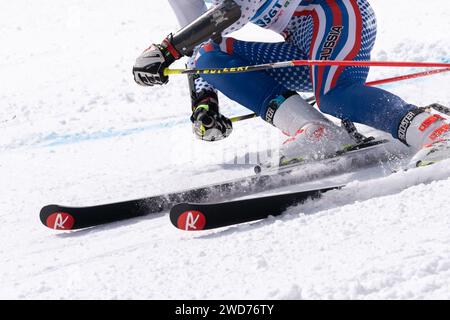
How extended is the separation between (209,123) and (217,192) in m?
0.64

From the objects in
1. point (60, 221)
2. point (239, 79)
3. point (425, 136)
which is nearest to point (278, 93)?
point (239, 79)

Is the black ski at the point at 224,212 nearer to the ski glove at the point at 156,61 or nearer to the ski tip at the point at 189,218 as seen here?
the ski tip at the point at 189,218

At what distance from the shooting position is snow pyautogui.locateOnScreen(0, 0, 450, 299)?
6.49 ft

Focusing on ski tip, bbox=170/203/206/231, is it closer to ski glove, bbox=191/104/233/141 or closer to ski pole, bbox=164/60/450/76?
ski pole, bbox=164/60/450/76

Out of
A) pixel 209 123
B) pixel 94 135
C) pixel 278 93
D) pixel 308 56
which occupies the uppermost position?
pixel 308 56

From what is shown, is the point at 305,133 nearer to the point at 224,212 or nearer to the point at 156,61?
the point at 156,61

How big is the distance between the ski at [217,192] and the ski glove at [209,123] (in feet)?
1.80

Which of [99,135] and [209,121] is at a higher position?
[209,121]

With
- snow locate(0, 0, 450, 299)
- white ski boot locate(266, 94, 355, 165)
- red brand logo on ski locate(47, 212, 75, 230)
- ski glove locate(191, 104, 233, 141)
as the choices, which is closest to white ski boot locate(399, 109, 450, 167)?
snow locate(0, 0, 450, 299)

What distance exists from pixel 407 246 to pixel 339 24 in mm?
1530

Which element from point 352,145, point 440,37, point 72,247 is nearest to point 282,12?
point 352,145

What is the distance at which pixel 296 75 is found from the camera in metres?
3.64

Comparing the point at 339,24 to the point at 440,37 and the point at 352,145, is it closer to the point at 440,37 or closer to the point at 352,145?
the point at 352,145

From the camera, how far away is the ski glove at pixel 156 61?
322 centimetres
